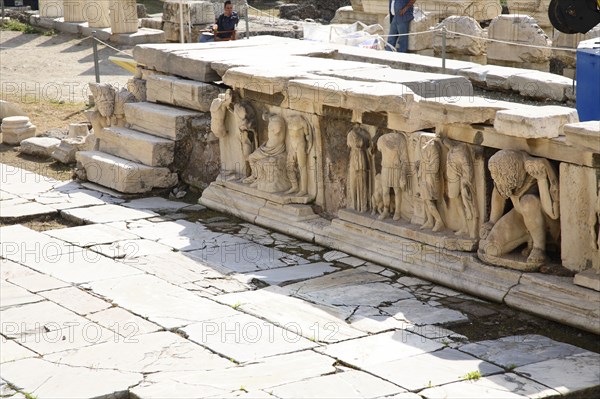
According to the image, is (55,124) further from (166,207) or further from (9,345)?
(9,345)

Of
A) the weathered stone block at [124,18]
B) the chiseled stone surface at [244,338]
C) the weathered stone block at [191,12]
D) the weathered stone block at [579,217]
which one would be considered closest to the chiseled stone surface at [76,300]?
the chiseled stone surface at [244,338]

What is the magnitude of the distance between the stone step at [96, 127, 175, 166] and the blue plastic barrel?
14.5 feet

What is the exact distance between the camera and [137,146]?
440 inches

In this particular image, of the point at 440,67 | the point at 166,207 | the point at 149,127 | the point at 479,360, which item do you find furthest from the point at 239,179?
the point at 479,360

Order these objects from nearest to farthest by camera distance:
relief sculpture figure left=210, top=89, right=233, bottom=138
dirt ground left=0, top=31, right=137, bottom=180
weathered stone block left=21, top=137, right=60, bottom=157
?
1. relief sculpture figure left=210, top=89, right=233, bottom=138
2. weathered stone block left=21, top=137, right=60, bottom=157
3. dirt ground left=0, top=31, right=137, bottom=180

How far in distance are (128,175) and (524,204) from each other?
4.72 meters

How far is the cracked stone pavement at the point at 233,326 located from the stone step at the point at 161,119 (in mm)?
1439

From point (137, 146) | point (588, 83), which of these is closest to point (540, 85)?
point (588, 83)

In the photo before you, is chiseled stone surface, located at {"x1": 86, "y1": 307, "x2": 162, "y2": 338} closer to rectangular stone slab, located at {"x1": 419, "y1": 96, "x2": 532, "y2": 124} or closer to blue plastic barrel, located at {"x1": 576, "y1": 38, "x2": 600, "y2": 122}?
rectangular stone slab, located at {"x1": 419, "y1": 96, "x2": 532, "y2": 124}

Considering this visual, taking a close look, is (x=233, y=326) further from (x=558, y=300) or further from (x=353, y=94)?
(x=353, y=94)

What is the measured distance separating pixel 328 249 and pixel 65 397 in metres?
3.27

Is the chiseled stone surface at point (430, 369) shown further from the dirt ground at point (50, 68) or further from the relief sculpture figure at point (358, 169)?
the dirt ground at point (50, 68)

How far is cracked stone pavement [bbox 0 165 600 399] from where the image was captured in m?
6.35

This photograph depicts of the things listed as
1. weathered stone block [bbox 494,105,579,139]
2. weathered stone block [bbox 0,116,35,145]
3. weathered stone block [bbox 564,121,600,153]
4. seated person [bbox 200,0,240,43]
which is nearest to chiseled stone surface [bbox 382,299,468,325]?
weathered stone block [bbox 494,105,579,139]
